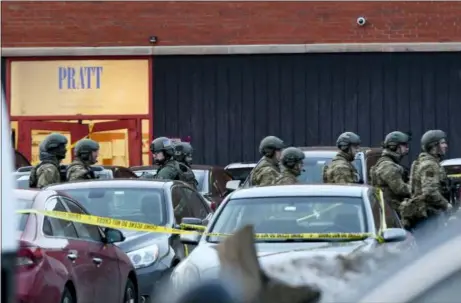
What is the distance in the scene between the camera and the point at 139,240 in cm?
1197

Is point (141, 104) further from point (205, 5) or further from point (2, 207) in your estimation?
point (2, 207)

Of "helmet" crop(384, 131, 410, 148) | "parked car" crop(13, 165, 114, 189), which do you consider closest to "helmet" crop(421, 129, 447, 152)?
"helmet" crop(384, 131, 410, 148)

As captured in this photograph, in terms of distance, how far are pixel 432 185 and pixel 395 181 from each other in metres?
0.81

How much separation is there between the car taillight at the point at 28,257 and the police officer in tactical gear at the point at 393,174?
5.74m

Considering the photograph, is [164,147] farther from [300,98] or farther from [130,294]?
[300,98]

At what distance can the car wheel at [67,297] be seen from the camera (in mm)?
9262

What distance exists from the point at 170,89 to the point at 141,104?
0.73 m

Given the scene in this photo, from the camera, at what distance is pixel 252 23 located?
27.4m

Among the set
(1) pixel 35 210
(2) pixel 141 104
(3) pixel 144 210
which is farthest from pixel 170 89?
(1) pixel 35 210

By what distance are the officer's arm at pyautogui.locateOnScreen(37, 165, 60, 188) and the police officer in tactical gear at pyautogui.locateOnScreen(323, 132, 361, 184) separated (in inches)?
127

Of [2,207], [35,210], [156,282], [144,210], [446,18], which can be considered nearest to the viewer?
[2,207]

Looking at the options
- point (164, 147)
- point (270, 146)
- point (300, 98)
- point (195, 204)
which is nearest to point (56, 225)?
point (195, 204)

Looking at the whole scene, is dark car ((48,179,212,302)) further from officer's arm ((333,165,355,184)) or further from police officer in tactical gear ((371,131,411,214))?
police officer in tactical gear ((371,131,411,214))

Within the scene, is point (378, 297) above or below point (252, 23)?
below
